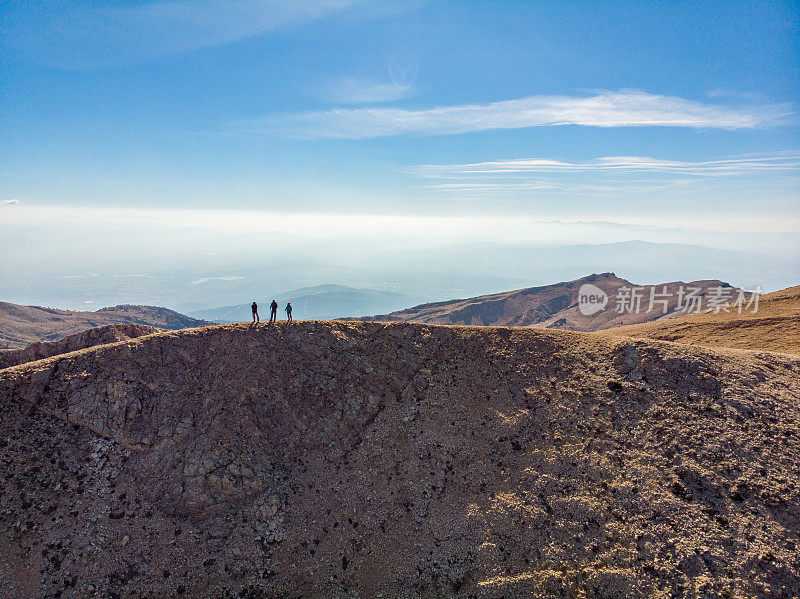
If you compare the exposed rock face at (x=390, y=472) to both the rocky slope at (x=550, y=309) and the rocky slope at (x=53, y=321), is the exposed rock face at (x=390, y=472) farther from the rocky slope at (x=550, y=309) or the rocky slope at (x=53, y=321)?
the rocky slope at (x=53, y=321)

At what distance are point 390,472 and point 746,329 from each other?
58988mm

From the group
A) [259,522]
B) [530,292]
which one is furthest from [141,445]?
[530,292]

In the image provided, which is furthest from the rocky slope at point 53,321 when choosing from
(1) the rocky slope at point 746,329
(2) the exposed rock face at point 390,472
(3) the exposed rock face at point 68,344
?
(1) the rocky slope at point 746,329

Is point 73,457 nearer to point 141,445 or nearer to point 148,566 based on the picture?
point 141,445

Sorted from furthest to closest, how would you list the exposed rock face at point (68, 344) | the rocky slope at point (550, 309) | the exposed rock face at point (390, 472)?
the rocky slope at point (550, 309), the exposed rock face at point (68, 344), the exposed rock face at point (390, 472)

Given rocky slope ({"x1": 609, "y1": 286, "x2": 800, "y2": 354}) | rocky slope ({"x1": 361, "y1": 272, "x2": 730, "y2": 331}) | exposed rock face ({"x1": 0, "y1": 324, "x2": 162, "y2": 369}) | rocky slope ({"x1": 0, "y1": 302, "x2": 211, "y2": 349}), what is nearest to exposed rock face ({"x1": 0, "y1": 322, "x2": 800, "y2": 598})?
exposed rock face ({"x1": 0, "y1": 324, "x2": 162, "y2": 369})

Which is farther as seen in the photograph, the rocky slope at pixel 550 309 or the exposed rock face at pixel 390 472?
the rocky slope at pixel 550 309

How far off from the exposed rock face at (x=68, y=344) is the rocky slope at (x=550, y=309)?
334 ft

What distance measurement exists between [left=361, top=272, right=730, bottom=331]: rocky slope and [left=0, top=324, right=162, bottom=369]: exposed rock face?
102 m

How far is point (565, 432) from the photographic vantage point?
31.1m

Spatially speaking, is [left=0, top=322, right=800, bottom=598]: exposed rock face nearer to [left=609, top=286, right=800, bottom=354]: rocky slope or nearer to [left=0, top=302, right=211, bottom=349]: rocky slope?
[left=609, top=286, right=800, bottom=354]: rocky slope

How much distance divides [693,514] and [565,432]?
9408 mm

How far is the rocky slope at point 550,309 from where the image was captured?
133m

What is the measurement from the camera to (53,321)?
536 feet
